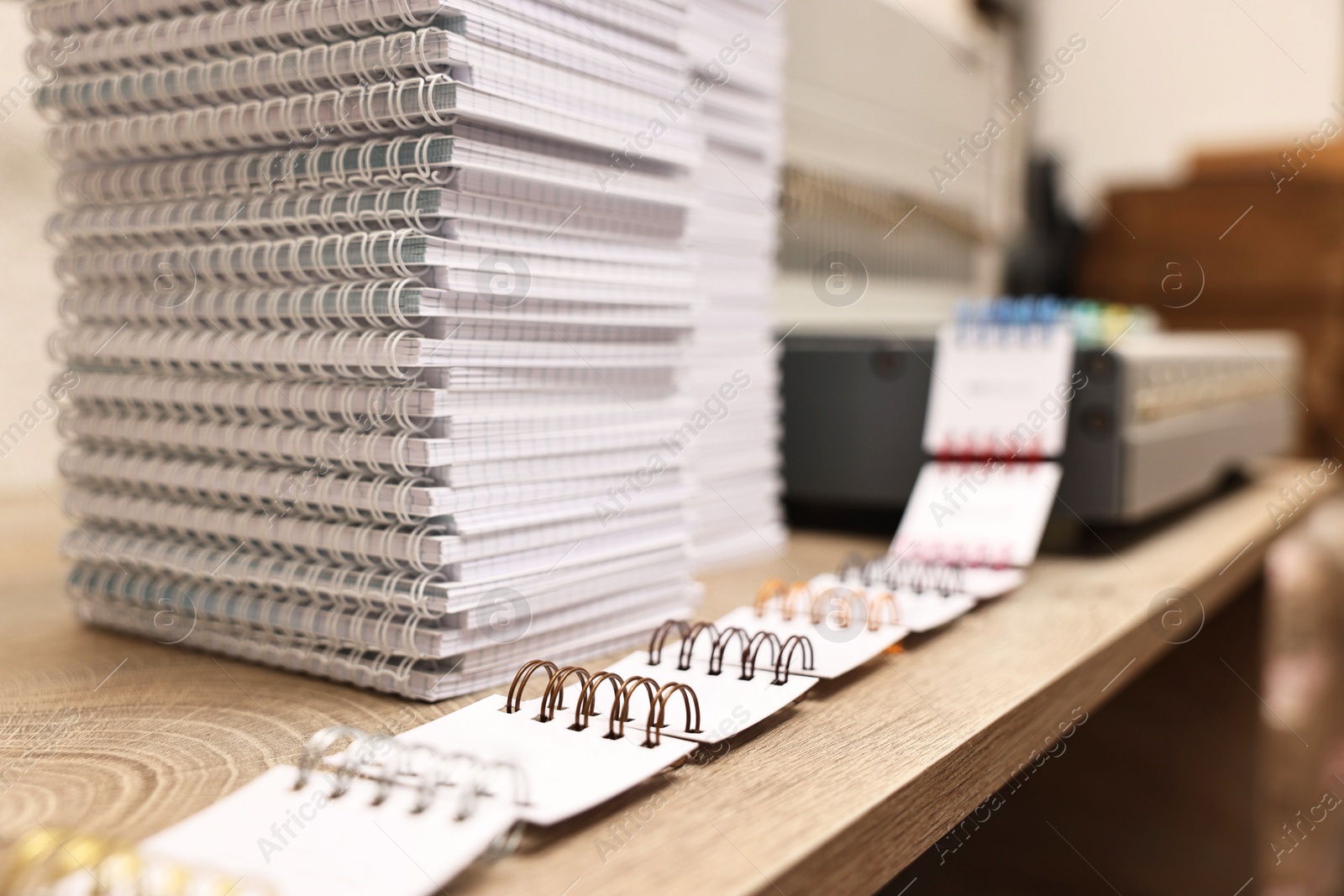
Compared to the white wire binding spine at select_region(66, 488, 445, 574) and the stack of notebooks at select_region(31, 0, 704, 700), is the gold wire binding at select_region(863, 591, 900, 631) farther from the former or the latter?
the white wire binding spine at select_region(66, 488, 445, 574)

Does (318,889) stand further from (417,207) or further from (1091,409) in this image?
(1091,409)

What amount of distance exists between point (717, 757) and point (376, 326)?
0.30 metres

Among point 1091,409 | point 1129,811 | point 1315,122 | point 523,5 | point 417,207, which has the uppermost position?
point 1315,122

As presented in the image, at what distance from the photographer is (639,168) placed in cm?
74

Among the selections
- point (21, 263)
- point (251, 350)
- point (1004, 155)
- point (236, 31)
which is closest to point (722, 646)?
point (251, 350)

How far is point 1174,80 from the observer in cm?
297

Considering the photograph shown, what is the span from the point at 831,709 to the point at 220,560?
398mm

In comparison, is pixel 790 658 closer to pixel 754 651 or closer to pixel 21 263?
pixel 754 651

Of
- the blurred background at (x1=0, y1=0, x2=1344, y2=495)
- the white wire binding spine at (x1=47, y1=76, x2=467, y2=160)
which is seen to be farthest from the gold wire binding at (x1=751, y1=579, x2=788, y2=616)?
the blurred background at (x1=0, y1=0, x2=1344, y2=495)

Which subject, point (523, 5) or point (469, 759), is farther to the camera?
point (523, 5)

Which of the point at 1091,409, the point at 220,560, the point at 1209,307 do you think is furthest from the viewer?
the point at 1209,307

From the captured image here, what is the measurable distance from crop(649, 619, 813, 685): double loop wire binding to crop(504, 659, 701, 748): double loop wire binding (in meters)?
0.06

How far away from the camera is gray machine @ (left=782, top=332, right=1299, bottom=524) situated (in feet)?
3.46

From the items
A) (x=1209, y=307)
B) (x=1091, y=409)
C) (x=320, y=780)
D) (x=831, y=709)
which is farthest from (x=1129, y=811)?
(x=1209, y=307)
